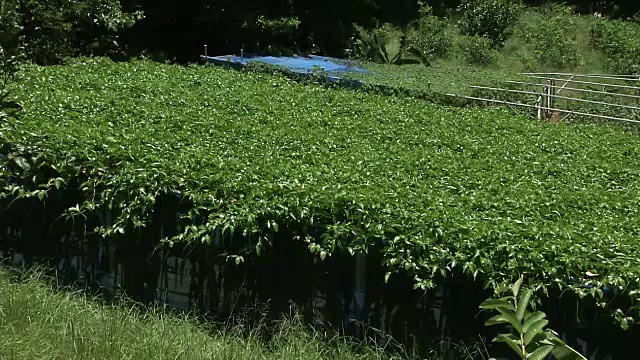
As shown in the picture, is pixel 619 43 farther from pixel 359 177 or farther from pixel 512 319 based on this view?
pixel 512 319

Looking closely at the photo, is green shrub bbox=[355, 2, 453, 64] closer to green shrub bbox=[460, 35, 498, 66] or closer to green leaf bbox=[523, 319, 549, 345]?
green shrub bbox=[460, 35, 498, 66]

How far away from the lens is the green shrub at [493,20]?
79.8ft

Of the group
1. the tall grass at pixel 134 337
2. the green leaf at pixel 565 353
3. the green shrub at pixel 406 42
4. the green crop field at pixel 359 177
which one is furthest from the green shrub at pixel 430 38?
the green leaf at pixel 565 353

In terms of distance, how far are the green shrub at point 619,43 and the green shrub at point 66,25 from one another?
1148 centimetres

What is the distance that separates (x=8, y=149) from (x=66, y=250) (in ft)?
2.88

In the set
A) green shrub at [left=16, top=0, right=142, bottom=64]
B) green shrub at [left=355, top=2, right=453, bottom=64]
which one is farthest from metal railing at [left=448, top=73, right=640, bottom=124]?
green shrub at [left=16, top=0, right=142, bottom=64]

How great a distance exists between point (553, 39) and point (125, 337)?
20.1 metres

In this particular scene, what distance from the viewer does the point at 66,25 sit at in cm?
1722

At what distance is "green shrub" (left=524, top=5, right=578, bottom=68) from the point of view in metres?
22.5

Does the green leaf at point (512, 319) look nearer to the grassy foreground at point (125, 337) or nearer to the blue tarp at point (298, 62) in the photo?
the grassy foreground at point (125, 337)

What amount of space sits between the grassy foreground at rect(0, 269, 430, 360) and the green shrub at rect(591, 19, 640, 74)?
17.7m

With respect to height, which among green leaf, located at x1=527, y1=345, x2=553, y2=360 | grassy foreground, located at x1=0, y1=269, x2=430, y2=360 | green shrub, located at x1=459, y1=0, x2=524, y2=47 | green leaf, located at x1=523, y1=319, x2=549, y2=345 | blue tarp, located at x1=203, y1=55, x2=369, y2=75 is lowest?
grassy foreground, located at x1=0, y1=269, x2=430, y2=360

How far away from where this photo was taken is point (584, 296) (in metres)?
4.66

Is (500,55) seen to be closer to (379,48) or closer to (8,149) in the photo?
(379,48)
